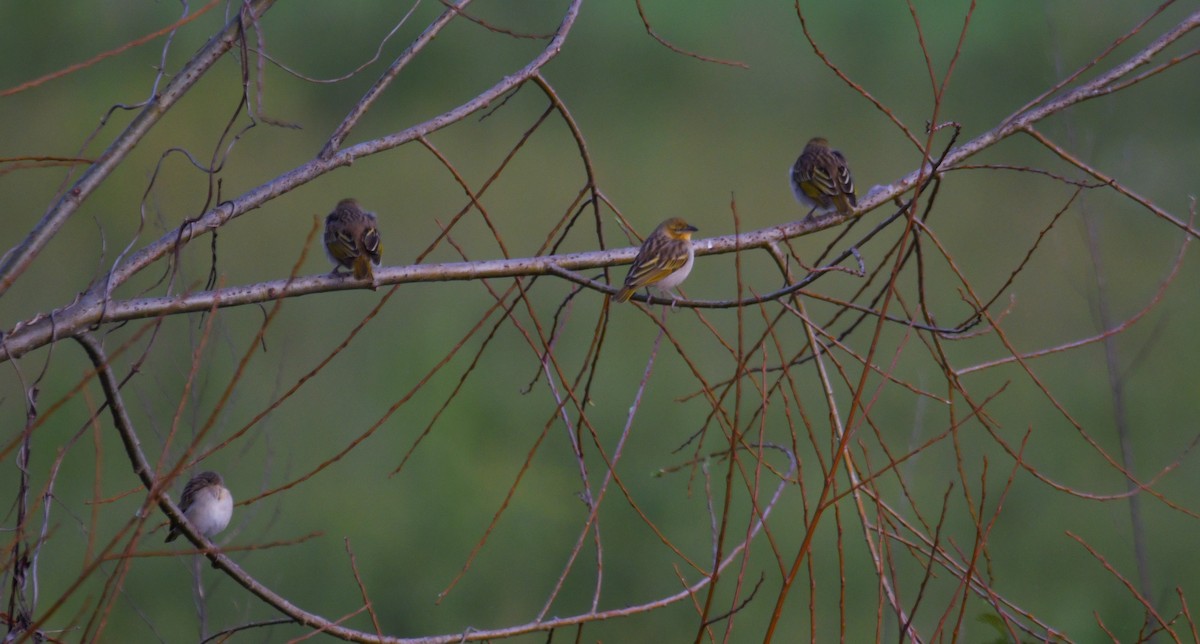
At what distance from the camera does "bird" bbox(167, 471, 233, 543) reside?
5180 millimetres

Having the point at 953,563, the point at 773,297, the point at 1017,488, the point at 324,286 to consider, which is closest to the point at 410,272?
the point at 324,286

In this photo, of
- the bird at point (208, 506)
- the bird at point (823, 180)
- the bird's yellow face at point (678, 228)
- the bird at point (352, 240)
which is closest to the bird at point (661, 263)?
the bird's yellow face at point (678, 228)

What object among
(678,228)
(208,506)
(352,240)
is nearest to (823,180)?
(678,228)

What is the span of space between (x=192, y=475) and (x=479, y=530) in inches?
107

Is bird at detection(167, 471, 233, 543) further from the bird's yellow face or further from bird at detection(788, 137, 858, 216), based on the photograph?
bird at detection(788, 137, 858, 216)

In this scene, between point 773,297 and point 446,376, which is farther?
point 446,376

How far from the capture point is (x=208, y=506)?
5.18 metres

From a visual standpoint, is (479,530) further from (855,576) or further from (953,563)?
(953,563)

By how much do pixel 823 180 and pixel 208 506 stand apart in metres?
3.32

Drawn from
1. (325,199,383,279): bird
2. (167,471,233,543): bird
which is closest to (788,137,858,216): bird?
(325,199,383,279): bird

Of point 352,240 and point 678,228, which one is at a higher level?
point 678,228

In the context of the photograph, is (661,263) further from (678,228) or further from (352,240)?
(352,240)

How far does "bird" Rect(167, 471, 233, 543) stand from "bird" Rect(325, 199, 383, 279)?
1594 millimetres

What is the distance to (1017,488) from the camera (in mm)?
8344
